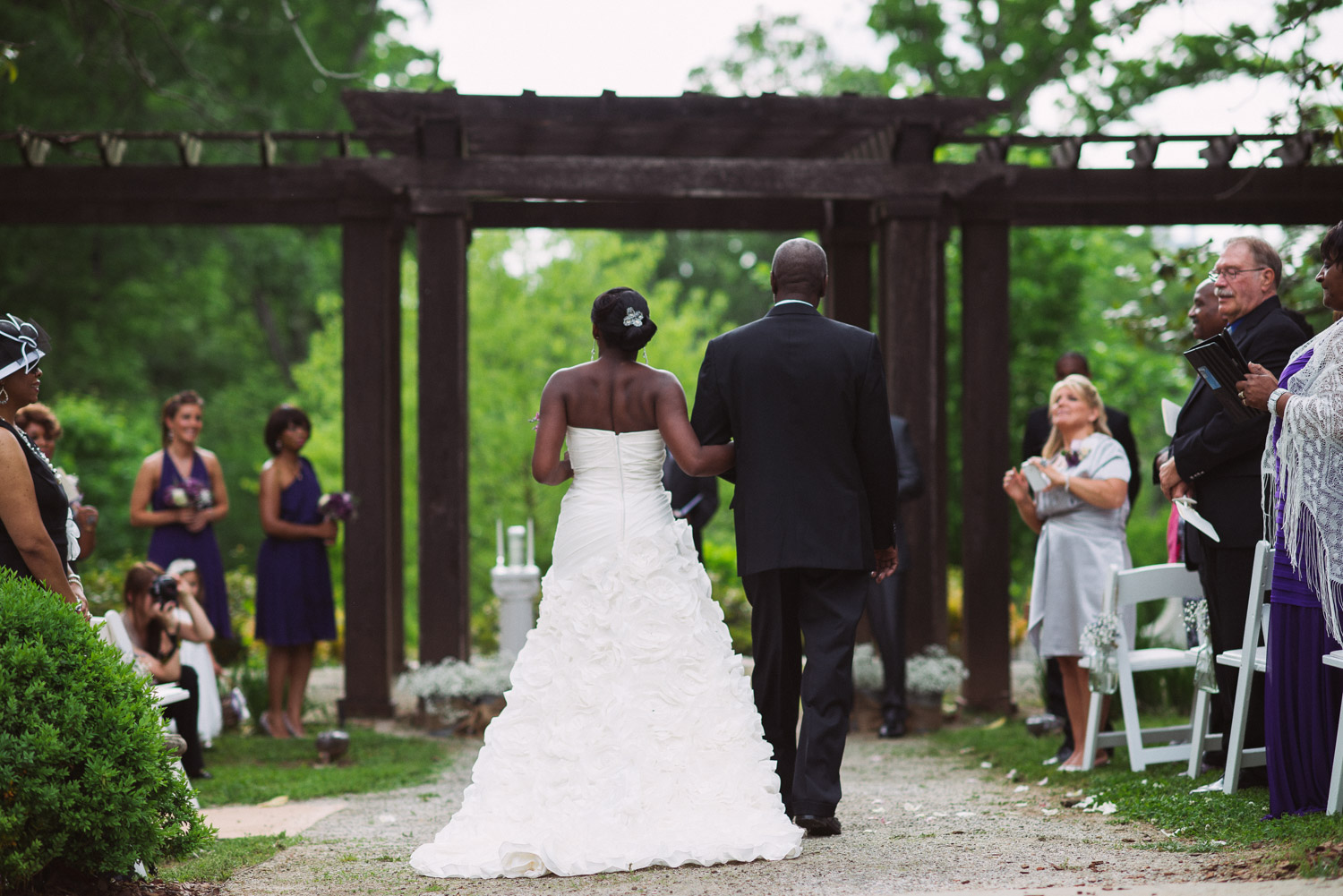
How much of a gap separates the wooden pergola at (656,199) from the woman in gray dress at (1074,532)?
185cm

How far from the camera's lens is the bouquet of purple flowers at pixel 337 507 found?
310 inches

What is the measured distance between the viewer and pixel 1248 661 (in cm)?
479

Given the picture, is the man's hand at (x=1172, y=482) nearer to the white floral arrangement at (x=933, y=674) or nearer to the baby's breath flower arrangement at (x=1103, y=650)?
the baby's breath flower arrangement at (x=1103, y=650)

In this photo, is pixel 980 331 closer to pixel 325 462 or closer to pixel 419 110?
pixel 419 110

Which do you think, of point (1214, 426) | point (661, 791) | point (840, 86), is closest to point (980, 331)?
point (1214, 426)

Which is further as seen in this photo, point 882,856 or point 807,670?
point 807,670

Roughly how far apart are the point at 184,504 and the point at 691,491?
302 centimetres

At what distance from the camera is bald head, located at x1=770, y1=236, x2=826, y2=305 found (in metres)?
4.82

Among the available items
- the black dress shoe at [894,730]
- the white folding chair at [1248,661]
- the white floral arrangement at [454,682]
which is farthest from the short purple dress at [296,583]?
the white folding chair at [1248,661]

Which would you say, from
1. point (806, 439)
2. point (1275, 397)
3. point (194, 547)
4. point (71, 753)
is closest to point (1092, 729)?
point (1275, 397)

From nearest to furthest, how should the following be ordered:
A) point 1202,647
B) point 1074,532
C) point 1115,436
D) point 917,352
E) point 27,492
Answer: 1. point 27,492
2. point 1202,647
3. point 1074,532
4. point 1115,436
5. point 917,352

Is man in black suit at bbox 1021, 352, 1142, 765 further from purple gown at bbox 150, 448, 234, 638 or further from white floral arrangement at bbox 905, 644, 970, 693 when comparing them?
purple gown at bbox 150, 448, 234, 638

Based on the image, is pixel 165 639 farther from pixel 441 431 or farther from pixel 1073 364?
pixel 1073 364

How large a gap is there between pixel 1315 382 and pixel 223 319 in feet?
76.9
